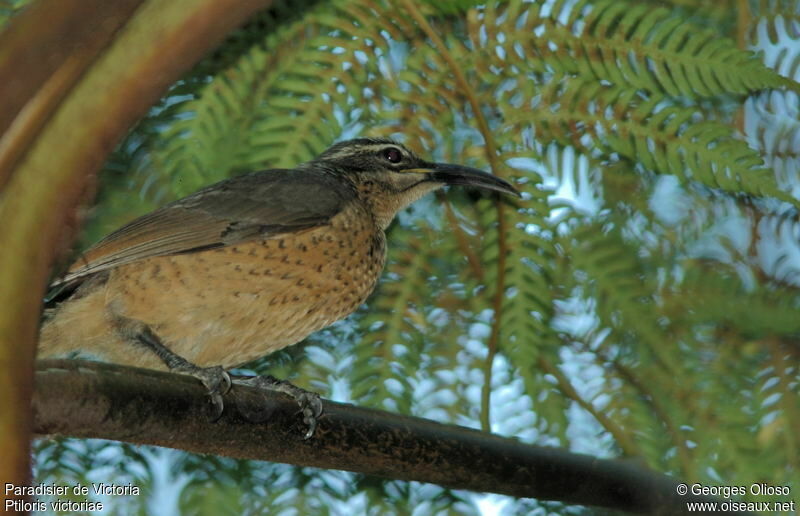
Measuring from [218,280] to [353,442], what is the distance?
970mm

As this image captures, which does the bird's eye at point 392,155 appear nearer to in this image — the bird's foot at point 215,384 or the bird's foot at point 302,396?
the bird's foot at point 302,396

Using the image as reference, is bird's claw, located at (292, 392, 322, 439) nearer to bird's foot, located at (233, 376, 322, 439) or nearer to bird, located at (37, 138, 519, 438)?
bird's foot, located at (233, 376, 322, 439)

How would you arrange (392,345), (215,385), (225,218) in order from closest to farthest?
(215,385) → (392,345) → (225,218)

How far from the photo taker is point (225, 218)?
3.30m

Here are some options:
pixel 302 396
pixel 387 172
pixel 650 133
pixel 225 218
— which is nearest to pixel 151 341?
pixel 225 218

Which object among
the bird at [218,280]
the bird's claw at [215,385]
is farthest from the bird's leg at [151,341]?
the bird's claw at [215,385]

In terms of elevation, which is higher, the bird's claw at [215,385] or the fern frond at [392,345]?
the fern frond at [392,345]

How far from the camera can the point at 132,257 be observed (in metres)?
3.06

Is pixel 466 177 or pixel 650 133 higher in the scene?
pixel 466 177

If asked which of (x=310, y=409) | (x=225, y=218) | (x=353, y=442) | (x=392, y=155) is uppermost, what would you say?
(x=392, y=155)

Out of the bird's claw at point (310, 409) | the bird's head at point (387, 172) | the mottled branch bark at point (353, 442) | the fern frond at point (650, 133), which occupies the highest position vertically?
the bird's head at point (387, 172)

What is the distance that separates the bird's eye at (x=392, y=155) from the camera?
3.42m

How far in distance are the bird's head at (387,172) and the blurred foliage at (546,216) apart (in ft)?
0.33

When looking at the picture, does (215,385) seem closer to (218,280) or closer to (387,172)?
(218,280)
